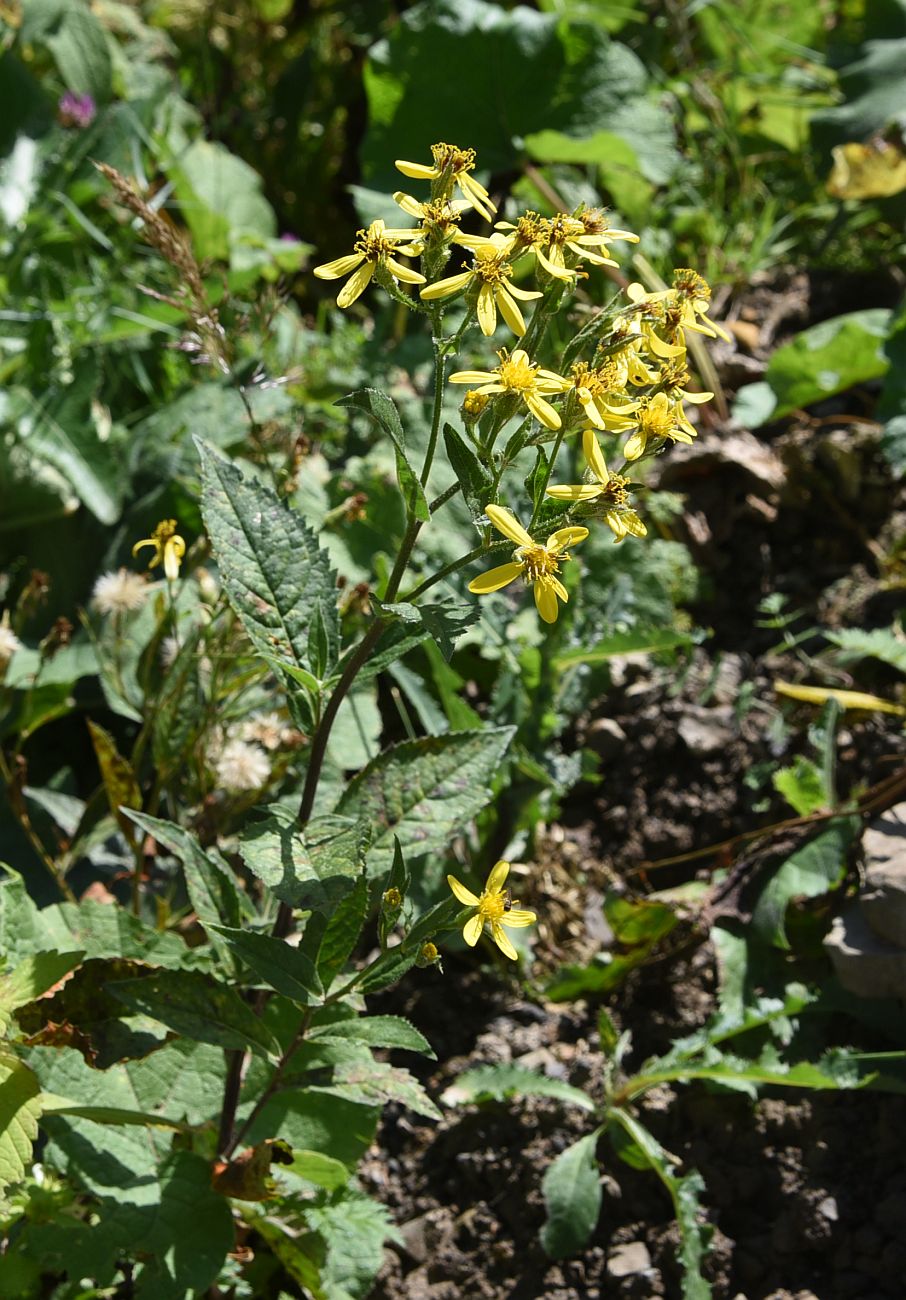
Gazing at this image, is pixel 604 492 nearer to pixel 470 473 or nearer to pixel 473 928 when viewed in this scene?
pixel 470 473

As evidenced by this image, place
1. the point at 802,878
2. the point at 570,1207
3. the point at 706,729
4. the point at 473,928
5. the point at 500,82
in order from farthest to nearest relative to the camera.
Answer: the point at 500,82 < the point at 706,729 < the point at 802,878 < the point at 570,1207 < the point at 473,928

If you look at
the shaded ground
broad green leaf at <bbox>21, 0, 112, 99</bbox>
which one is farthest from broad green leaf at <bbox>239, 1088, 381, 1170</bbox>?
broad green leaf at <bbox>21, 0, 112, 99</bbox>

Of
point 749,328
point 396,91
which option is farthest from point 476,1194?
point 396,91

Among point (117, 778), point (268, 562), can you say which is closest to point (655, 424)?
point (268, 562)

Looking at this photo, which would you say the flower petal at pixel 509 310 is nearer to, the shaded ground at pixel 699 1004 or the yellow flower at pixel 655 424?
the yellow flower at pixel 655 424

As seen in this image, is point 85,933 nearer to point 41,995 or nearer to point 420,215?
point 41,995
